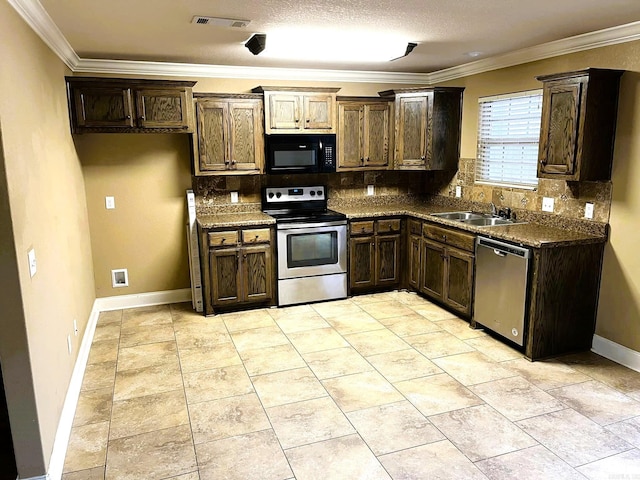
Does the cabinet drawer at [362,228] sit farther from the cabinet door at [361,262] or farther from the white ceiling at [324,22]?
the white ceiling at [324,22]

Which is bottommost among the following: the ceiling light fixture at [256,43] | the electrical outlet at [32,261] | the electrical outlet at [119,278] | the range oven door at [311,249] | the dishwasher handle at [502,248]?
the electrical outlet at [119,278]

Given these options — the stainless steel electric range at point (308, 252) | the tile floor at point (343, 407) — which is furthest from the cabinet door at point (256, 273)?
the tile floor at point (343, 407)

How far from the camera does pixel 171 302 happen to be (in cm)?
523

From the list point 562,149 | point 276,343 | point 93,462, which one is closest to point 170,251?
point 276,343

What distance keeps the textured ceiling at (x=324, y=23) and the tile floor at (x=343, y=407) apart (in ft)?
8.21

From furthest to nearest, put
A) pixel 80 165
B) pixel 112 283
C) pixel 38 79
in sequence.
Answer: pixel 112 283, pixel 80 165, pixel 38 79

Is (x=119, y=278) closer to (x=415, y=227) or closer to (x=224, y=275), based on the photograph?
(x=224, y=275)

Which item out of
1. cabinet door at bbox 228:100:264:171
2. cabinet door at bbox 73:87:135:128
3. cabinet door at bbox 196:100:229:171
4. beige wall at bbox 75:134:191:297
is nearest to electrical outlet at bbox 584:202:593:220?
cabinet door at bbox 228:100:264:171

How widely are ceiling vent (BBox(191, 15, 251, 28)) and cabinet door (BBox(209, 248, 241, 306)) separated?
2.16 metres

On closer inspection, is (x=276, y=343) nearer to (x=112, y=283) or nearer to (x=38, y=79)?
(x=112, y=283)

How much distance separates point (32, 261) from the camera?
95.4 inches

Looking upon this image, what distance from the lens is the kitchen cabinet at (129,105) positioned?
4.23 metres

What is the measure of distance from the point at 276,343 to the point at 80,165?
101 inches

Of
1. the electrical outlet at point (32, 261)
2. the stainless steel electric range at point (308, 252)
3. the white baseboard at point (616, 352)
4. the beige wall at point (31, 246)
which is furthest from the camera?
the stainless steel electric range at point (308, 252)
